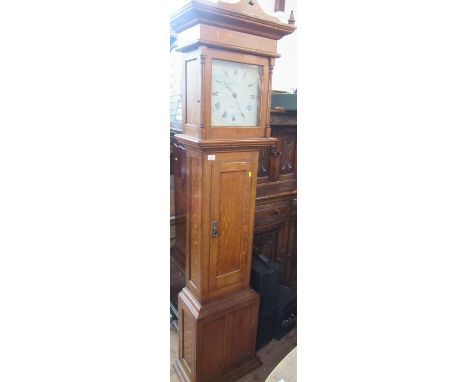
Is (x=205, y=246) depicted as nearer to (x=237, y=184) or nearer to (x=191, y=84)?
(x=237, y=184)

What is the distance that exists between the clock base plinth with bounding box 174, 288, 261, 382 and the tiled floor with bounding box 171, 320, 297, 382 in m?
0.05

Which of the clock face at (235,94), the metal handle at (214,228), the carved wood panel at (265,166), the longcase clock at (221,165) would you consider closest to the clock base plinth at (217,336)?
the longcase clock at (221,165)

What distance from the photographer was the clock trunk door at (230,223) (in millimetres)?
1521

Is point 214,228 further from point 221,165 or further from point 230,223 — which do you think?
point 221,165

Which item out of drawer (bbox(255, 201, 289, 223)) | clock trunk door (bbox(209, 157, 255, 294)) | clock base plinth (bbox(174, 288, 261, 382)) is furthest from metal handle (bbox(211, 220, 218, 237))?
drawer (bbox(255, 201, 289, 223))

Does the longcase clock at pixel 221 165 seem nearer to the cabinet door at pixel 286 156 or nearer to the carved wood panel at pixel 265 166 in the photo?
the carved wood panel at pixel 265 166

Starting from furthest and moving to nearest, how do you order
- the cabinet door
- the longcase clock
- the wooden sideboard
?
the cabinet door, the wooden sideboard, the longcase clock

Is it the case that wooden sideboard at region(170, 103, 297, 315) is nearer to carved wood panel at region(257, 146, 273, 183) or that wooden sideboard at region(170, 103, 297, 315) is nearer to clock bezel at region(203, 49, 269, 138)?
carved wood panel at region(257, 146, 273, 183)

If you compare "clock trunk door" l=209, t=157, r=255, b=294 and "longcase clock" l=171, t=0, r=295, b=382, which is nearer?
"longcase clock" l=171, t=0, r=295, b=382

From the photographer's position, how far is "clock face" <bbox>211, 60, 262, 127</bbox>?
1.37m
